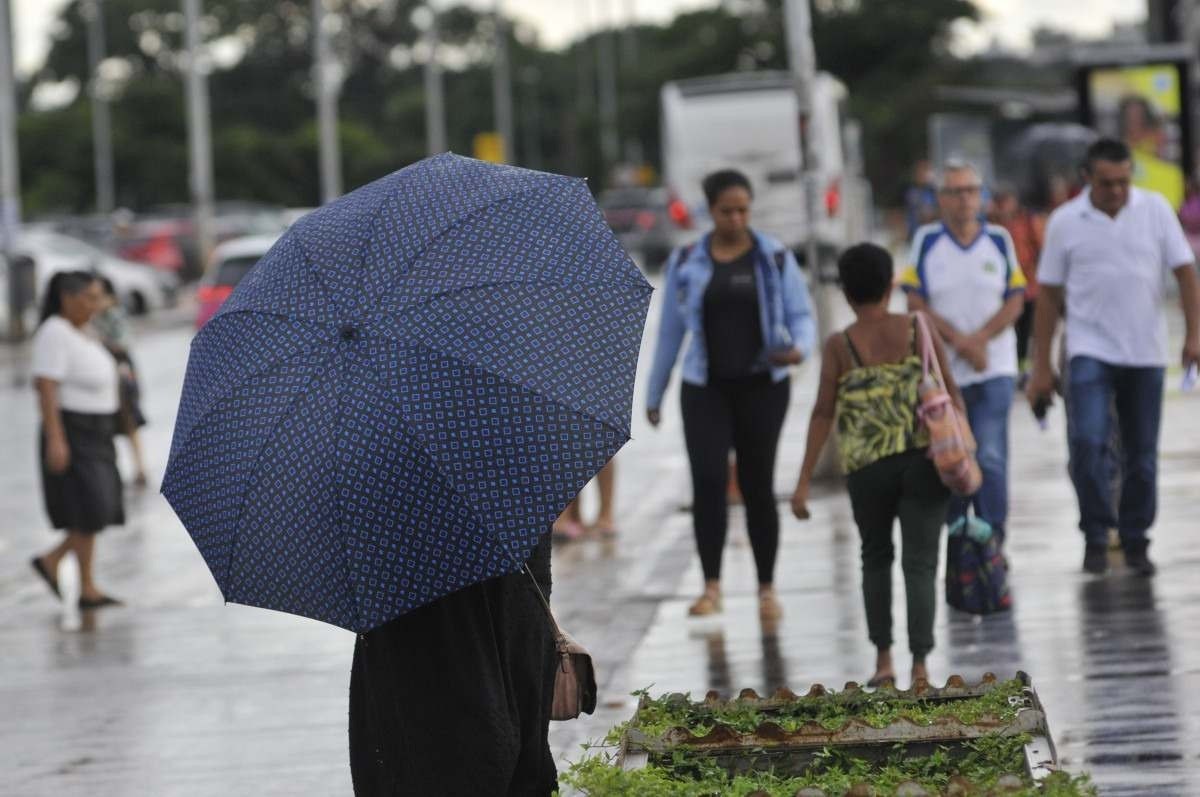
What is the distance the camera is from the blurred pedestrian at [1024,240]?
16531 mm

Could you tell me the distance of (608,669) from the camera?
8.20 m

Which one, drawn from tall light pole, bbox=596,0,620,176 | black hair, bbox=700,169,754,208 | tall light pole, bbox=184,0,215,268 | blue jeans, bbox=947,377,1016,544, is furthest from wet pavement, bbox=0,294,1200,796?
tall light pole, bbox=596,0,620,176

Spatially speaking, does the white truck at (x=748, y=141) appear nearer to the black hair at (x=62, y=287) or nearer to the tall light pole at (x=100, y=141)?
the black hair at (x=62, y=287)

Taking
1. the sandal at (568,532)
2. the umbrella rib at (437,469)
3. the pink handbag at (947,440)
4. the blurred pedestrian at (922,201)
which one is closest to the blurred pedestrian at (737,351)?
the pink handbag at (947,440)

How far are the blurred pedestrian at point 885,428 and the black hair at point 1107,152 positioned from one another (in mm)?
1987

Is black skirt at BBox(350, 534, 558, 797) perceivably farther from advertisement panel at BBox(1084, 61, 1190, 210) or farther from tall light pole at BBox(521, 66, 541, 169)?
tall light pole at BBox(521, 66, 541, 169)

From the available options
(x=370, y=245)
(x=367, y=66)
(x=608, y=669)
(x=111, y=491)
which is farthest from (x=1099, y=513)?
(x=367, y=66)

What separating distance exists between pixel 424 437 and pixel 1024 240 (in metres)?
13.4

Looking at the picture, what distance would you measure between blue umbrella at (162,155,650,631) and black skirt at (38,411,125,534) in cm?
637

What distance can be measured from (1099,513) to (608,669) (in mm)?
2319

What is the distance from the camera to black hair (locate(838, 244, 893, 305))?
23.7 feet

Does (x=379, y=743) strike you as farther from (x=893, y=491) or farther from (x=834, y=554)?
(x=834, y=554)

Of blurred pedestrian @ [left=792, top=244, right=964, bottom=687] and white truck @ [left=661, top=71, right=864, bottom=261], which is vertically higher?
blurred pedestrian @ [left=792, top=244, right=964, bottom=687]

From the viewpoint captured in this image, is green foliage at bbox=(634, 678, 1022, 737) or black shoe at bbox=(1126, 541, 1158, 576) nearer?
green foliage at bbox=(634, 678, 1022, 737)
